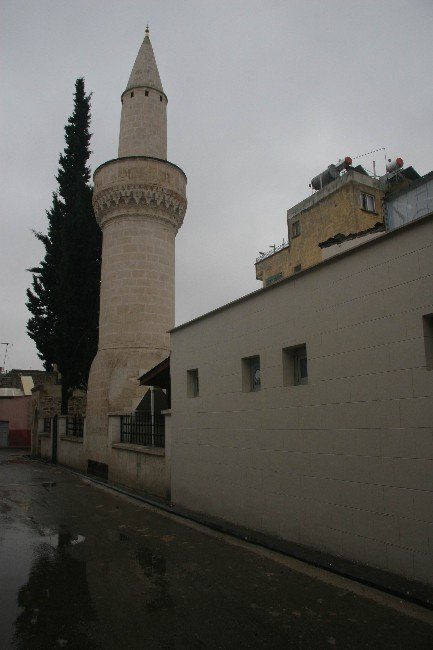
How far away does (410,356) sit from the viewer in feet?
18.6

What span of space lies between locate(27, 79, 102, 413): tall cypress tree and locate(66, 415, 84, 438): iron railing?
3.42 metres

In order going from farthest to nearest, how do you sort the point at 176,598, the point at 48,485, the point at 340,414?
the point at 48,485 → the point at 340,414 → the point at 176,598

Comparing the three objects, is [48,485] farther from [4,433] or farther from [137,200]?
[4,433]

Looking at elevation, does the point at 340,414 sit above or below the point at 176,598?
above

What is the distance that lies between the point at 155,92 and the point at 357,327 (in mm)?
16265

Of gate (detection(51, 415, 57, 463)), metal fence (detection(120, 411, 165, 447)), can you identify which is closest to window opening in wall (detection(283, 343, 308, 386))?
metal fence (detection(120, 411, 165, 447))

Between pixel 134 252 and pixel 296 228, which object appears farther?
pixel 296 228

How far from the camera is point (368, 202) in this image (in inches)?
875

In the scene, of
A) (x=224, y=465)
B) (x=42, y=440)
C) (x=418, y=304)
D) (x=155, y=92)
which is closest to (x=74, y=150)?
(x=155, y=92)

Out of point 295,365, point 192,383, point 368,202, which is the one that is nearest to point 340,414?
point 295,365

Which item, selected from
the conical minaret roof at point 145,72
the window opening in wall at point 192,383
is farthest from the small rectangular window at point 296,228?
the window opening in wall at point 192,383

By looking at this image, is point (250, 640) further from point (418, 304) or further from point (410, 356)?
point (418, 304)

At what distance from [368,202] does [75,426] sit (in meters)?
17.8

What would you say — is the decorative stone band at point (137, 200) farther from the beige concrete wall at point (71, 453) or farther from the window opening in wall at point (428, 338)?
the window opening in wall at point (428, 338)
